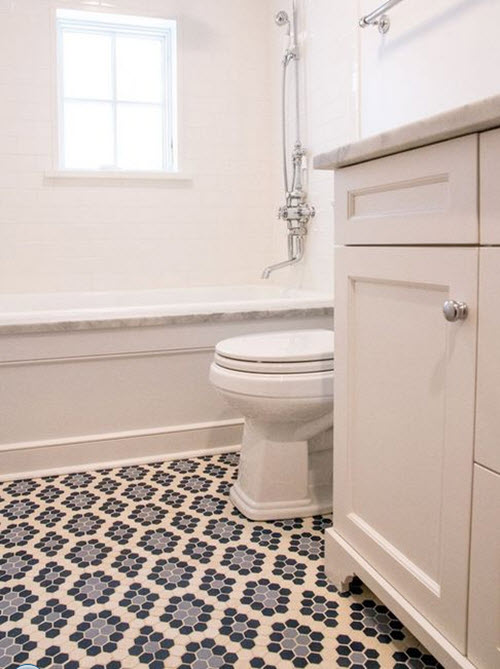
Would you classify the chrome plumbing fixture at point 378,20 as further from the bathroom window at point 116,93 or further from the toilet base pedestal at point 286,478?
the toilet base pedestal at point 286,478

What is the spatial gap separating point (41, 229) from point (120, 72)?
966mm

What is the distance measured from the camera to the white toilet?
1660mm

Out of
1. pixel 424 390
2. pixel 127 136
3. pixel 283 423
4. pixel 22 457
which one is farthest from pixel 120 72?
pixel 424 390

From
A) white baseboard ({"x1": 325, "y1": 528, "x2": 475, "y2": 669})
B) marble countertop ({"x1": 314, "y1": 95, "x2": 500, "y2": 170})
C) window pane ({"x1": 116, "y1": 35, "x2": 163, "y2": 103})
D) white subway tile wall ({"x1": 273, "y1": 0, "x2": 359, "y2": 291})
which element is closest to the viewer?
marble countertop ({"x1": 314, "y1": 95, "x2": 500, "y2": 170})

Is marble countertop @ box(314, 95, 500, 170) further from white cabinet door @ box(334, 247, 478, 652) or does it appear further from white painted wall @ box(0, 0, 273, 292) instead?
white painted wall @ box(0, 0, 273, 292)

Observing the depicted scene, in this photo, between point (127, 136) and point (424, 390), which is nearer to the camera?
point (424, 390)

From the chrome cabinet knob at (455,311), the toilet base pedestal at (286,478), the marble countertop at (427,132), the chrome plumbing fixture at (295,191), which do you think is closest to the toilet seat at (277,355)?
the toilet base pedestal at (286,478)

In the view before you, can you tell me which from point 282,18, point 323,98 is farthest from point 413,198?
point 282,18

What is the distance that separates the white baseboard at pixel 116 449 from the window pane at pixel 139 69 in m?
1.95

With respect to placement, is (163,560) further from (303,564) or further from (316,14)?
(316,14)

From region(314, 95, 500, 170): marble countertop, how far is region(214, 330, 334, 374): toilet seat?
22.2 inches

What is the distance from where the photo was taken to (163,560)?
157cm

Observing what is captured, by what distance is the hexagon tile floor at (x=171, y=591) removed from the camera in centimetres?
120

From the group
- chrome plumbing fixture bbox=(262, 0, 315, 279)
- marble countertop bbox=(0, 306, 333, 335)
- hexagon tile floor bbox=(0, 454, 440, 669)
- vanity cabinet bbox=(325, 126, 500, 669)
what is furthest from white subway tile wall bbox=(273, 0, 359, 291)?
vanity cabinet bbox=(325, 126, 500, 669)
